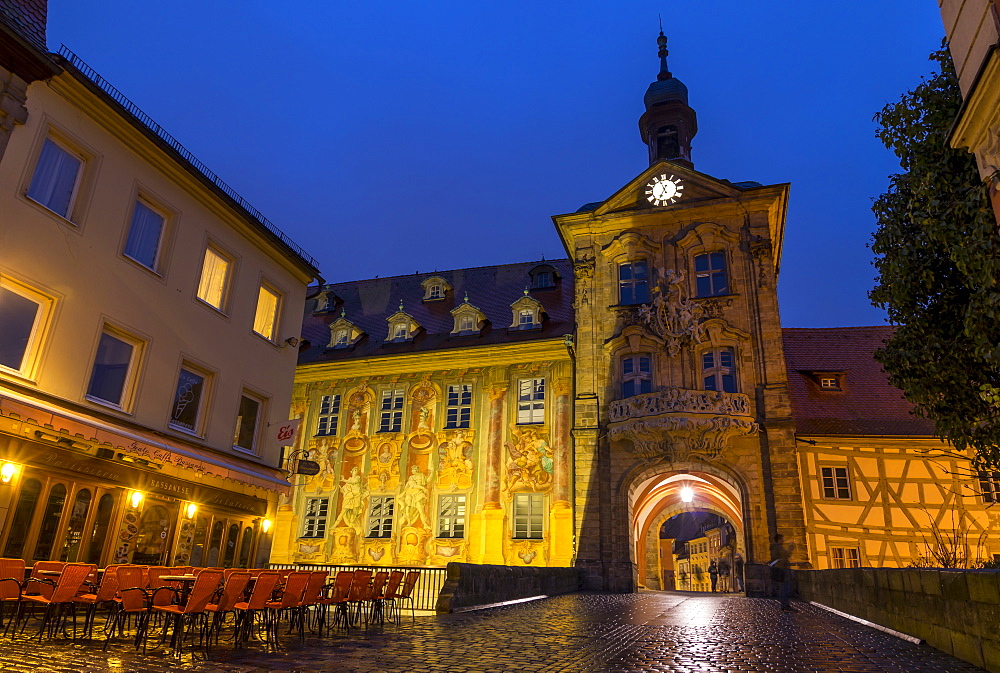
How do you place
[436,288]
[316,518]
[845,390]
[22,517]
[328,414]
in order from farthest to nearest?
[436,288] < [328,414] < [316,518] < [845,390] < [22,517]

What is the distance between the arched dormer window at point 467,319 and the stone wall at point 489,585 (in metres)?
12.2

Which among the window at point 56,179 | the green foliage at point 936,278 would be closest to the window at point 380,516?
the window at point 56,179

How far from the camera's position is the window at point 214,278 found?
52.2 feet

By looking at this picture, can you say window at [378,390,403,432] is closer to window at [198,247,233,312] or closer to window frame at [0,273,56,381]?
window at [198,247,233,312]

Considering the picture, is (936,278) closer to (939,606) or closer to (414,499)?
(939,606)

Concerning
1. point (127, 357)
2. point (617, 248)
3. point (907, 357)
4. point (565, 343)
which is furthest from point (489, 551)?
point (907, 357)

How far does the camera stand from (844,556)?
72.6 feet

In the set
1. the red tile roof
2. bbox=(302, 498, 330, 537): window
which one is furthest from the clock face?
bbox=(302, 498, 330, 537): window

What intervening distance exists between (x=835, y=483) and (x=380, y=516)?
16.4m

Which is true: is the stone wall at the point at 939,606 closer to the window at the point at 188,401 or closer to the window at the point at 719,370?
the window at the point at 719,370

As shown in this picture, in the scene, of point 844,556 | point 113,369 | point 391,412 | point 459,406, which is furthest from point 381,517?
point 844,556

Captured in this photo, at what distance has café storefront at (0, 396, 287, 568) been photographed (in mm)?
10812

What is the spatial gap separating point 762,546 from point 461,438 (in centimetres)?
1128

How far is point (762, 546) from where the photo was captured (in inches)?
864
